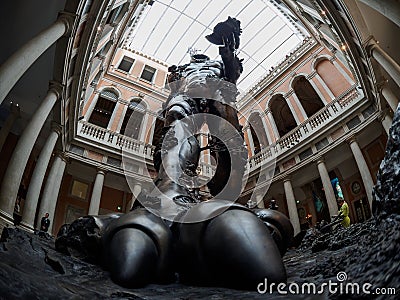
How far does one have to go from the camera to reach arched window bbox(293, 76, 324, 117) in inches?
750

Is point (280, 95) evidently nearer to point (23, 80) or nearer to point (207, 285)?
point (23, 80)

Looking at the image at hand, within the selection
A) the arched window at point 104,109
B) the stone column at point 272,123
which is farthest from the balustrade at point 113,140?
the stone column at point 272,123

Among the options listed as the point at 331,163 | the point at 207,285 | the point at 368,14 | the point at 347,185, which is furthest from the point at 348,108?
the point at 207,285

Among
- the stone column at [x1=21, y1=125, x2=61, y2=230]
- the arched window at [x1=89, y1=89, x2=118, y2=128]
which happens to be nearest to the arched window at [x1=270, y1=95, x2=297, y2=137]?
the arched window at [x1=89, y1=89, x2=118, y2=128]

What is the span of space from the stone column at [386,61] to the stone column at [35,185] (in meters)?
11.6

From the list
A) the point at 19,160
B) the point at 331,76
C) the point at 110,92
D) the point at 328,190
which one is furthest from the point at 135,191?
the point at 331,76

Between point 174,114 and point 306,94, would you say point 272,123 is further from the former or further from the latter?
point 174,114

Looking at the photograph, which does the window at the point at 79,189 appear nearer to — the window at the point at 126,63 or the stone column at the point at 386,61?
the window at the point at 126,63

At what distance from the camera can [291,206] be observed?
1442cm

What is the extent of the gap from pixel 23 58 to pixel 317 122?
14109 millimetres

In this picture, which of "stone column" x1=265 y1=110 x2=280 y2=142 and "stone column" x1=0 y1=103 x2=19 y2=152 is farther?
"stone column" x1=265 y1=110 x2=280 y2=142

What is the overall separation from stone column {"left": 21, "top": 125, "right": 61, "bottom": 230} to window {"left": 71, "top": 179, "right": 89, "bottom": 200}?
18.1ft

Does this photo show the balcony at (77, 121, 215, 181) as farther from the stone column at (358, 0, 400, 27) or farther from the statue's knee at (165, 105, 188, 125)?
the statue's knee at (165, 105, 188, 125)

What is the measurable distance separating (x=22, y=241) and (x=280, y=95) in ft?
64.9
